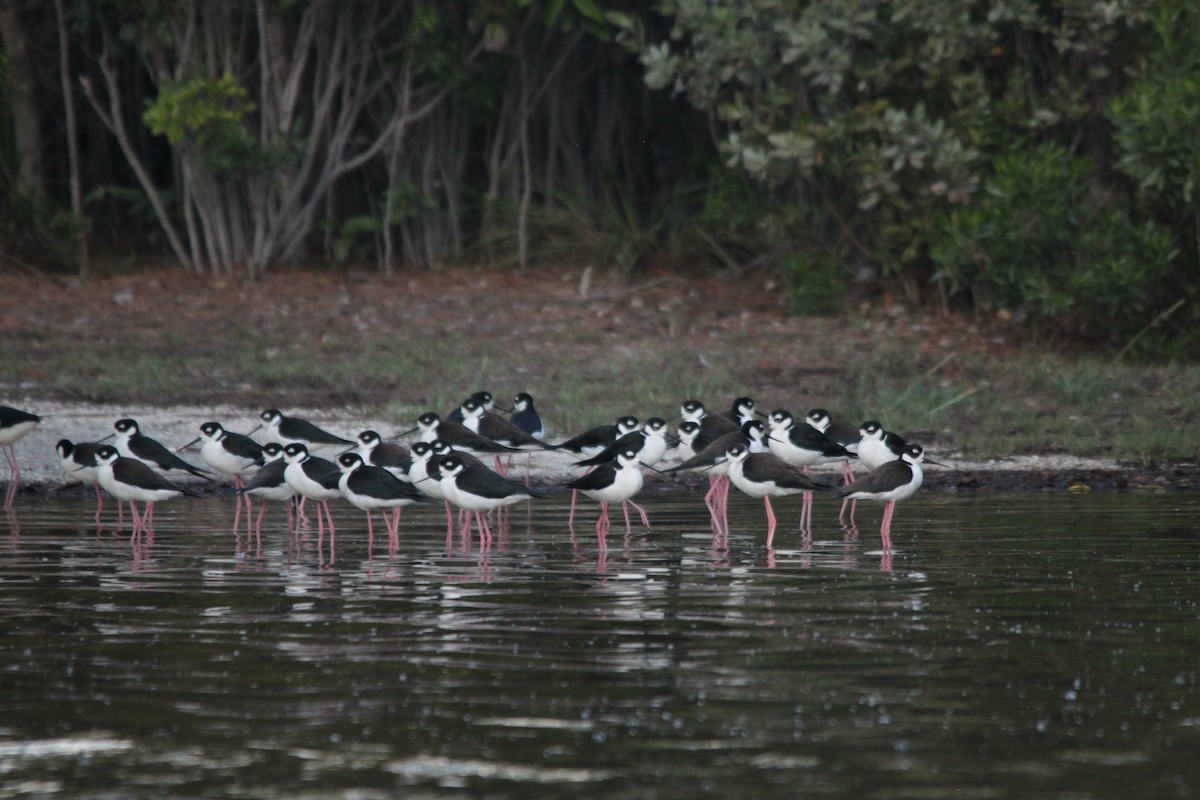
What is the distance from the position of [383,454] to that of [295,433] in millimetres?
1177

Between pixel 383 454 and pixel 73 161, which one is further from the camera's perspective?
pixel 73 161

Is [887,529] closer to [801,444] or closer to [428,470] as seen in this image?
[801,444]

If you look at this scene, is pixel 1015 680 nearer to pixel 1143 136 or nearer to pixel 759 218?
pixel 1143 136

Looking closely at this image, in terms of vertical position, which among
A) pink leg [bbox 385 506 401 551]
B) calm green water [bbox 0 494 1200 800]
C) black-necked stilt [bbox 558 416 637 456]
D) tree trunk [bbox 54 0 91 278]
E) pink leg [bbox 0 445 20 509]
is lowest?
calm green water [bbox 0 494 1200 800]

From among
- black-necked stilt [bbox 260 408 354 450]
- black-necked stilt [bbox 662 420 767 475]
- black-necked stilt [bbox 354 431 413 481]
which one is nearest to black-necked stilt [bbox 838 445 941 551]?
black-necked stilt [bbox 662 420 767 475]

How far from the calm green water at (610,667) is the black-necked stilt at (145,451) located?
5.11 feet

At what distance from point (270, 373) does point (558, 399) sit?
9.19 ft

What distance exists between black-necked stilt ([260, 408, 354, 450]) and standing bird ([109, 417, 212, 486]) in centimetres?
71

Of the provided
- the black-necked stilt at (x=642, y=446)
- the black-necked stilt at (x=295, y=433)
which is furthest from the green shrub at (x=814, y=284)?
the black-necked stilt at (x=295, y=433)

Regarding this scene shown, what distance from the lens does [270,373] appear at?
1697cm

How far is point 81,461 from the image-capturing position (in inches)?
492

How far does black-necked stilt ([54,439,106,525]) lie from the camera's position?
12414 mm

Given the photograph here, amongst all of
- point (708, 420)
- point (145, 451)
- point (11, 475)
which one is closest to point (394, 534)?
point (145, 451)

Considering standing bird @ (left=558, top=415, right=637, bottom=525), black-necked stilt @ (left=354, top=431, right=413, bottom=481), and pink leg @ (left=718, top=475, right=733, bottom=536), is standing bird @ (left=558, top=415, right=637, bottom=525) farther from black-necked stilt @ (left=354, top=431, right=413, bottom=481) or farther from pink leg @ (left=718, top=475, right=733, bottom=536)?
black-necked stilt @ (left=354, top=431, right=413, bottom=481)
